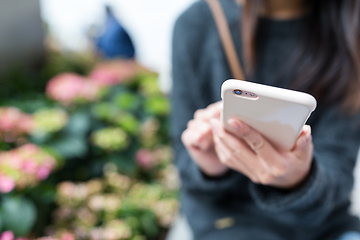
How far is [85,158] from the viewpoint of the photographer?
0.89m

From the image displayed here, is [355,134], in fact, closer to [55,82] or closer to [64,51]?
[55,82]

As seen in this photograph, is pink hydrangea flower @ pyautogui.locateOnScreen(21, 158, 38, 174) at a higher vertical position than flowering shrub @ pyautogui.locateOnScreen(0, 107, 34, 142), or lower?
lower

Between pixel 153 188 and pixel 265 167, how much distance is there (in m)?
0.61

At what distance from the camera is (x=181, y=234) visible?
67 centimetres

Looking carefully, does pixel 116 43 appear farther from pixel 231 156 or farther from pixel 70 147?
pixel 231 156

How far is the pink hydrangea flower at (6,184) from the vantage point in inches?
21.2

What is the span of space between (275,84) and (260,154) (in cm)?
26

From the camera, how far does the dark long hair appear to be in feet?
1.70

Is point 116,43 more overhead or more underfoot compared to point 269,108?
more underfoot

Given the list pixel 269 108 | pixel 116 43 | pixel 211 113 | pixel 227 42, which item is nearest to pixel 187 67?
pixel 227 42

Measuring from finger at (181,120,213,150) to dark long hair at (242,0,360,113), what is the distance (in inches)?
8.7

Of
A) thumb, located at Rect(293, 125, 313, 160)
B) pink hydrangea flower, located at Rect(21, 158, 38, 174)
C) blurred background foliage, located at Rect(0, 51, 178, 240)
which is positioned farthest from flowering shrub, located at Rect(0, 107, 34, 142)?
thumb, located at Rect(293, 125, 313, 160)

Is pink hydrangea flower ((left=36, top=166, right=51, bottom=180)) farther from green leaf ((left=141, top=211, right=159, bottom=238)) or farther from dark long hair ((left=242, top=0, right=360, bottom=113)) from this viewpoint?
dark long hair ((left=242, top=0, right=360, bottom=113))

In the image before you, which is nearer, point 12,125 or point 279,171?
point 279,171
